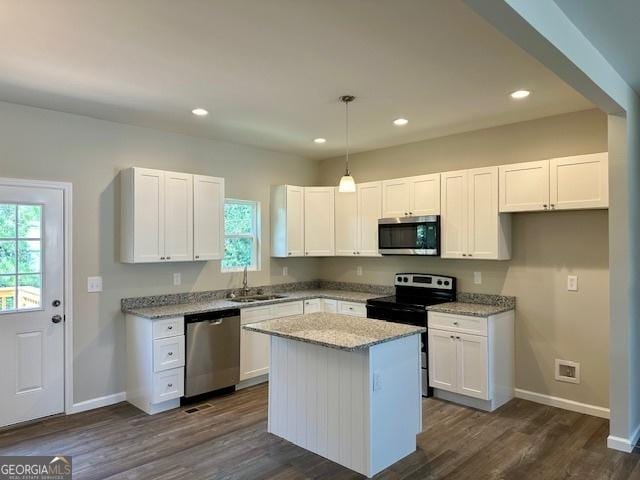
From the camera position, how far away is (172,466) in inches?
118

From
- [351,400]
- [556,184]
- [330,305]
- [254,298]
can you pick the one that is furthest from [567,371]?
[254,298]

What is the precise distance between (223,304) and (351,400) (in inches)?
82.1

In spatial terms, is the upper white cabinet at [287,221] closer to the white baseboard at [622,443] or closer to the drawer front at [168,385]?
the drawer front at [168,385]

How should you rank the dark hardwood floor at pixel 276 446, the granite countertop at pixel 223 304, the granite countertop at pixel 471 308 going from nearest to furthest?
the dark hardwood floor at pixel 276 446 → the granite countertop at pixel 471 308 → the granite countertop at pixel 223 304

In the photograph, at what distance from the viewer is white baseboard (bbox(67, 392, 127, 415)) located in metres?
3.95

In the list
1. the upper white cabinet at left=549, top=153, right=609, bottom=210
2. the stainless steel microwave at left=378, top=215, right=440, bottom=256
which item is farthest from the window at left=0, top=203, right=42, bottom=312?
the upper white cabinet at left=549, top=153, right=609, bottom=210

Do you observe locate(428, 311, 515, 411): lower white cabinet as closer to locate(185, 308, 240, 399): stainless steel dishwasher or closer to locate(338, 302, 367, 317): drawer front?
locate(338, 302, 367, 317): drawer front

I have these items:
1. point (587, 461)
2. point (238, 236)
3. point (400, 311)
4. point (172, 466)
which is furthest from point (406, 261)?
point (172, 466)

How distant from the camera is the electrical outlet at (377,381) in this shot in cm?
279

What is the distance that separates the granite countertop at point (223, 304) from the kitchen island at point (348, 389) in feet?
3.76

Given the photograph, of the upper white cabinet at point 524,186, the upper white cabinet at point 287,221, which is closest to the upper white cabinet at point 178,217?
the upper white cabinet at point 287,221

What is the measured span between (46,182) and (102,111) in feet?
2.54

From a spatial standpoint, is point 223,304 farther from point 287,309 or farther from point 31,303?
point 31,303

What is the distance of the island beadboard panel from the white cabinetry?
4.03 feet
